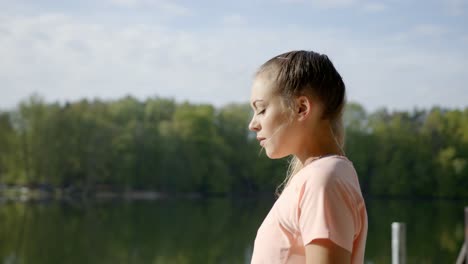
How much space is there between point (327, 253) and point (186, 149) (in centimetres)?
4047

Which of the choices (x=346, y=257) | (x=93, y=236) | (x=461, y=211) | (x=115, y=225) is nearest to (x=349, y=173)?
(x=346, y=257)

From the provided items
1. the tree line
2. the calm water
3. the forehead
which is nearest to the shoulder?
the forehead

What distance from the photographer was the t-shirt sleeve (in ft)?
2.55

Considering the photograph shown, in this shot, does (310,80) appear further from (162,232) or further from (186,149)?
(186,149)

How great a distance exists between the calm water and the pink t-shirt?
18.8m

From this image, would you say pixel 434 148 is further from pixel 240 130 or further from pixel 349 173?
pixel 349 173

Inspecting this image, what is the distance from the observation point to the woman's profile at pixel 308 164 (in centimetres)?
78

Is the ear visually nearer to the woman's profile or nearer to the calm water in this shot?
the woman's profile

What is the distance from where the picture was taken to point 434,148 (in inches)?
1750

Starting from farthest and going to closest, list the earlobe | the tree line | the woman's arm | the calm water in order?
1. the tree line
2. the calm water
3. the earlobe
4. the woman's arm

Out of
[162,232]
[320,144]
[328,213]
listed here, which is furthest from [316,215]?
[162,232]

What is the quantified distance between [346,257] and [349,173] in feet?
0.34

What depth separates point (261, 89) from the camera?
0.91 m

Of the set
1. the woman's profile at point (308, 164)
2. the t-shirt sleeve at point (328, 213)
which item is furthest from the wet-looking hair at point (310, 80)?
the t-shirt sleeve at point (328, 213)
